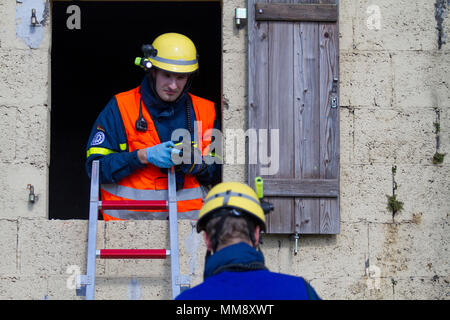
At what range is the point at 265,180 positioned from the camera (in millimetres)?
5387

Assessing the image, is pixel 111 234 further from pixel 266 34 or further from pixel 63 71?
pixel 63 71

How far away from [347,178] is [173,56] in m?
1.41

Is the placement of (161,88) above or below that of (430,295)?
above

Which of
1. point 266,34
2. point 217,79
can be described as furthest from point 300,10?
point 217,79

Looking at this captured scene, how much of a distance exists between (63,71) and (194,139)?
3.88 m

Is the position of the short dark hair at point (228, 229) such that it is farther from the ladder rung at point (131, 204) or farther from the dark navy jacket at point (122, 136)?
the dark navy jacket at point (122, 136)

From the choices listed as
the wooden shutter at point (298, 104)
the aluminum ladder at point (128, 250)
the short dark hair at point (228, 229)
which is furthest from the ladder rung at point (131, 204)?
the short dark hair at point (228, 229)

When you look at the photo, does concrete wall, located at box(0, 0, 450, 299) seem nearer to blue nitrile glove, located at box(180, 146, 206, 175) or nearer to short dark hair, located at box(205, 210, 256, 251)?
blue nitrile glove, located at box(180, 146, 206, 175)

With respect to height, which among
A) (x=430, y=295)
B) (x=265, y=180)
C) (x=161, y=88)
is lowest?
(x=430, y=295)

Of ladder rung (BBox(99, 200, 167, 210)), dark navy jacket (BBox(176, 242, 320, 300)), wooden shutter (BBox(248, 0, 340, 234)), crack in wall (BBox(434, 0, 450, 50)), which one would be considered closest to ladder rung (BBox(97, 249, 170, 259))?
ladder rung (BBox(99, 200, 167, 210))

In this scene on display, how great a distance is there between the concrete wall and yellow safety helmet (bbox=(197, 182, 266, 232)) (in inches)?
70.9

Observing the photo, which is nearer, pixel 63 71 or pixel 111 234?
pixel 111 234

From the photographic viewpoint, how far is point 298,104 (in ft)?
17.9

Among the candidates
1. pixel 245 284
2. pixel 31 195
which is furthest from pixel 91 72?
pixel 245 284
